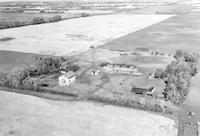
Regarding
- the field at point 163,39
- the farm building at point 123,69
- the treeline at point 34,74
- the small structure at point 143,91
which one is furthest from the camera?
the field at point 163,39

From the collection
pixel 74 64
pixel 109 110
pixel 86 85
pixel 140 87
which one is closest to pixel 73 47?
pixel 74 64

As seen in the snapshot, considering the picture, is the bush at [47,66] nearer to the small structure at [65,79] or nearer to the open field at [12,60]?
the open field at [12,60]

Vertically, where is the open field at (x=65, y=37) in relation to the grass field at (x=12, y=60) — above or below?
above

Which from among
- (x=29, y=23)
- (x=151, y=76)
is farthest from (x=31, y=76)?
(x=29, y=23)

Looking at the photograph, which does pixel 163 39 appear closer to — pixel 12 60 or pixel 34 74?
pixel 34 74

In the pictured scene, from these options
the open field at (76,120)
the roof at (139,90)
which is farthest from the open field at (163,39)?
the open field at (76,120)

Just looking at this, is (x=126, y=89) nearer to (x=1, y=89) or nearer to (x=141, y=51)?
(x=1, y=89)
